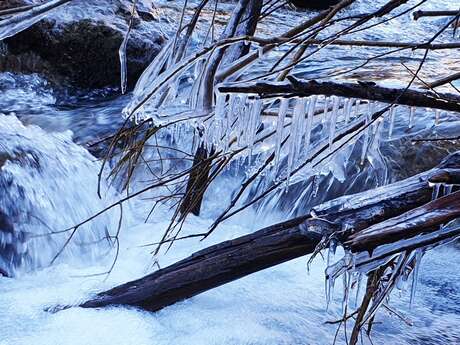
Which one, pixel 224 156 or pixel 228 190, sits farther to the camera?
pixel 228 190

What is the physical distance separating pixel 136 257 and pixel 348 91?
2466 millimetres

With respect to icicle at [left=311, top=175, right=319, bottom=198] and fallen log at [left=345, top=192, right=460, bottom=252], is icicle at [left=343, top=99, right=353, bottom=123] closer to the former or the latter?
fallen log at [left=345, top=192, right=460, bottom=252]

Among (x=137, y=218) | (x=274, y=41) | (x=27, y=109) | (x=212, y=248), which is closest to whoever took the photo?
(x=274, y=41)

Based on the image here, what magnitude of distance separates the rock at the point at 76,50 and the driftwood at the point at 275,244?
4.03 m

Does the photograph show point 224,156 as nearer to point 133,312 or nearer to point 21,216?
point 133,312

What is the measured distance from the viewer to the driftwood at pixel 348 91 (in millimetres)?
1678

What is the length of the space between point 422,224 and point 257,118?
629 mm

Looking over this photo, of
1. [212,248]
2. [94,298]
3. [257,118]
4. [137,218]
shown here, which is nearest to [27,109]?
[137,218]

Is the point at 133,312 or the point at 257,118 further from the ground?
the point at 257,118

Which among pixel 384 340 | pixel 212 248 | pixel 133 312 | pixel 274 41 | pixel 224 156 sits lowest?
pixel 384 340

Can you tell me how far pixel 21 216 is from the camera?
3.97m

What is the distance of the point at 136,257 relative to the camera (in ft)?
12.9

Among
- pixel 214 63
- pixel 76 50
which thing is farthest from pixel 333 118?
pixel 76 50

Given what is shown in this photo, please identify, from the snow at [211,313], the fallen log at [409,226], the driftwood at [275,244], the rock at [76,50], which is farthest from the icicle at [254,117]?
the rock at [76,50]
